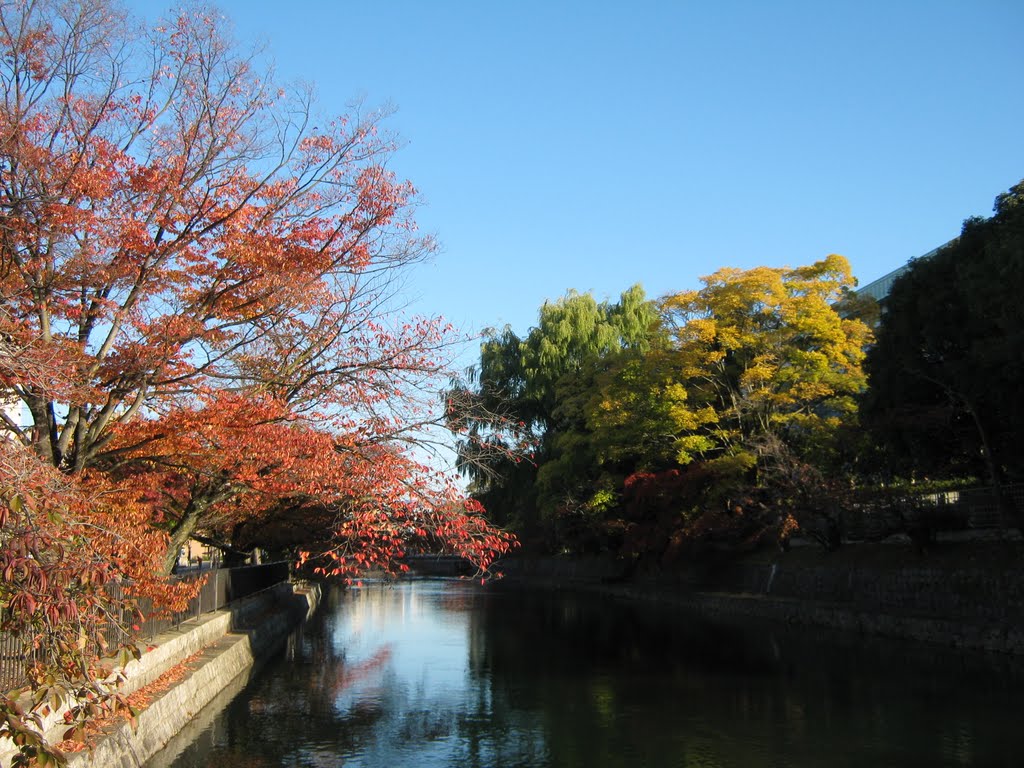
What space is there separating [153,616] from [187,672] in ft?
4.57

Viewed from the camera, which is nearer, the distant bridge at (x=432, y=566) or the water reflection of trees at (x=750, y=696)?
the water reflection of trees at (x=750, y=696)

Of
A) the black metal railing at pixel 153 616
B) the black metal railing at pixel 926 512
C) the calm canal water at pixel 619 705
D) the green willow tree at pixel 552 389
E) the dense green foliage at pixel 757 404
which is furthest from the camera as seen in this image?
the green willow tree at pixel 552 389

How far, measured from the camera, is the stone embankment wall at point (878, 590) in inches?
792

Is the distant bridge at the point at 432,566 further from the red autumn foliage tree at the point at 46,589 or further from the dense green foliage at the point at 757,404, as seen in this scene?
the red autumn foliage tree at the point at 46,589

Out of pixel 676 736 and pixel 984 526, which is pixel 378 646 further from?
pixel 984 526

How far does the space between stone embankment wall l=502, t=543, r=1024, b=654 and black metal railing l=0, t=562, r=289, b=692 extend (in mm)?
15895

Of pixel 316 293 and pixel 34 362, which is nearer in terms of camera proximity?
pixel 34 362

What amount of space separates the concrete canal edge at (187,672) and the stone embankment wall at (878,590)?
50.3ft

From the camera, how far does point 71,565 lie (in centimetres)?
470

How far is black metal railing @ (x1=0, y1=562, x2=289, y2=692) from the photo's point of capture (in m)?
7.11

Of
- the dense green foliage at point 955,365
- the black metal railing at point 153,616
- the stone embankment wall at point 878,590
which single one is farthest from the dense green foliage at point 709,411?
the black metal railing at point 153,616

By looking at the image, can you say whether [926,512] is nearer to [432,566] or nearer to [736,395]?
[736,395]

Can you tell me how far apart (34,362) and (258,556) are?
34347 mm

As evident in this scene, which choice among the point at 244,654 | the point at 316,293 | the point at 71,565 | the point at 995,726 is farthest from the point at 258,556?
the point at 71,565
